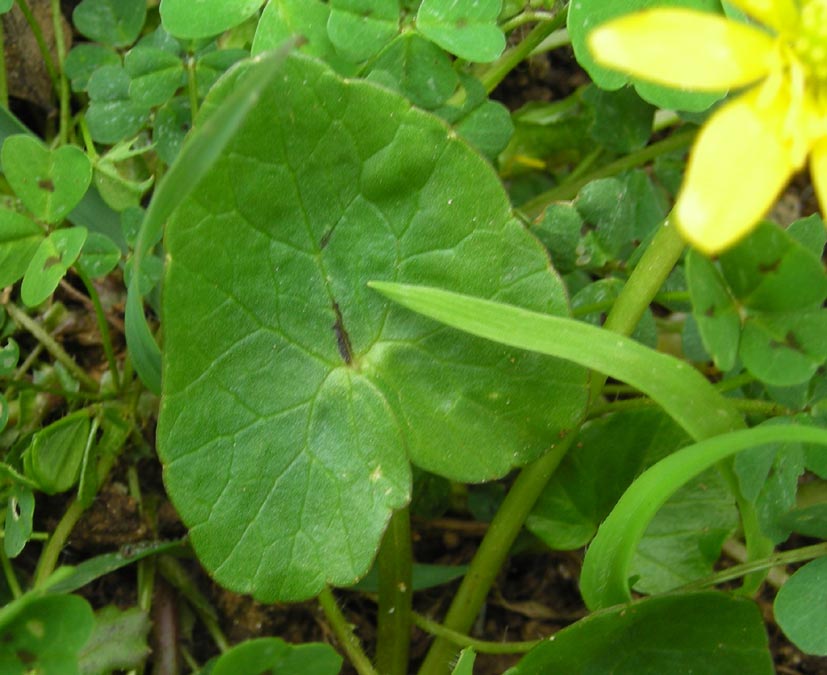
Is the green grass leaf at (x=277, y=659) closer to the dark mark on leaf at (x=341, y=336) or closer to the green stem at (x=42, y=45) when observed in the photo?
the dark mark on leaf at (x=341, y=336)

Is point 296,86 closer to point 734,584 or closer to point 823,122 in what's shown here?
point 823,122

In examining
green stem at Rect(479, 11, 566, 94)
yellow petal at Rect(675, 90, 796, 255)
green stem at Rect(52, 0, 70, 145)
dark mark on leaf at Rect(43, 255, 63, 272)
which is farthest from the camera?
green stem at Rect(52, 0, 70, 145)

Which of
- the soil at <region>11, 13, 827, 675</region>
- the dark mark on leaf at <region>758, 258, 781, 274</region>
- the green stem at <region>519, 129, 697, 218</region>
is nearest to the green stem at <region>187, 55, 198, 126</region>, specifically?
the soil at <region>11, 13, 827, 675</region>

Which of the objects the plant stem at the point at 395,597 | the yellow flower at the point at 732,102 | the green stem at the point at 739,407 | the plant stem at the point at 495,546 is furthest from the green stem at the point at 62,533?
the yellow flower at the point at 732,102

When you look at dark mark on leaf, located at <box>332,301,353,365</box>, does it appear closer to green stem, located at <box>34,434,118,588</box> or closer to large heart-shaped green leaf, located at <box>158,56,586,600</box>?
large heart-shaped green leaf, located at <box>158,56,586,600</box>

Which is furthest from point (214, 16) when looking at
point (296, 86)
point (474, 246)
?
point (474, 246)

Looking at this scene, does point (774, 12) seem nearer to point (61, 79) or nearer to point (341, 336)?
point (341, 336)

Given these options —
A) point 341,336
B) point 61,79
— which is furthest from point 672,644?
point 61,79
